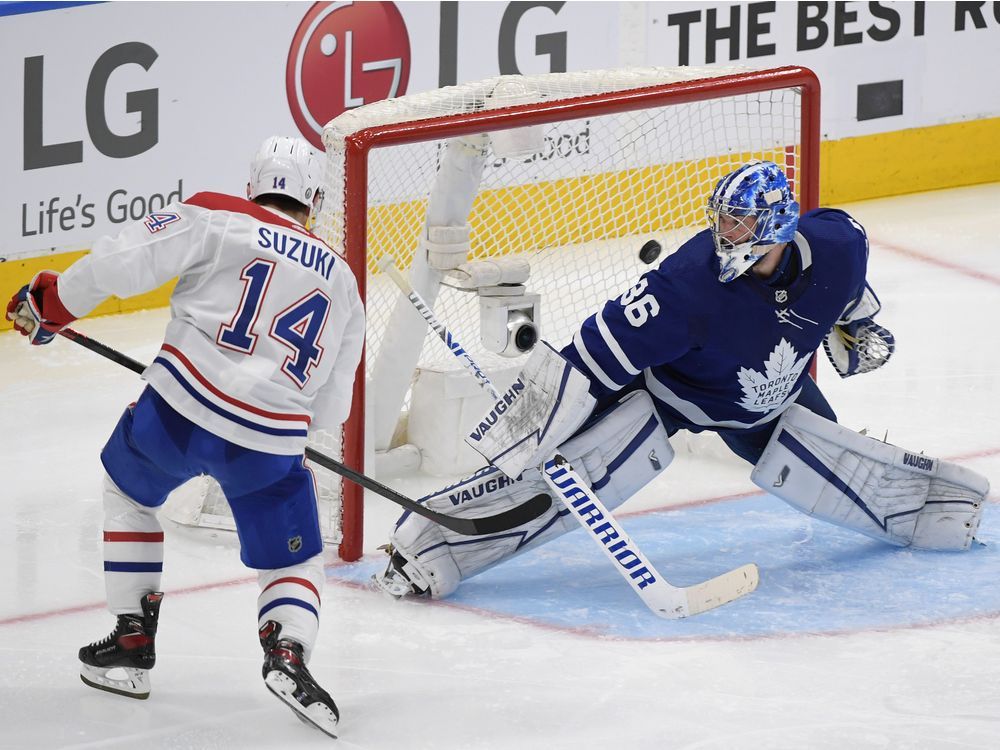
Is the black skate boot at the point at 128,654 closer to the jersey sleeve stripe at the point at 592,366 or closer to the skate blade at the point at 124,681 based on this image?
the skate blade at the point at 124,681

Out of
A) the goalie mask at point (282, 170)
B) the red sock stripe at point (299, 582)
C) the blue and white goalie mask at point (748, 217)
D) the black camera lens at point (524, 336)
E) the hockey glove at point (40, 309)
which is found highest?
the goalie mask at point (282, 170)

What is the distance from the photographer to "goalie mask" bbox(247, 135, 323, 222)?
3051 millimetres

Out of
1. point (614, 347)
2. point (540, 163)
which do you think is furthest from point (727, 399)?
point (540, 163)

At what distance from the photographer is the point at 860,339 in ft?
12.5

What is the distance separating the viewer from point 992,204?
7.11 metres

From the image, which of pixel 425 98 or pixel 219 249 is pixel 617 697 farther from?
pixel 425 98

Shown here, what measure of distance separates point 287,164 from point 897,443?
7.15 feet

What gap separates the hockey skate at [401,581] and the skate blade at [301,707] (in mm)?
661

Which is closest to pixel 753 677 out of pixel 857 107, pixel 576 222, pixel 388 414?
pixel 388 414

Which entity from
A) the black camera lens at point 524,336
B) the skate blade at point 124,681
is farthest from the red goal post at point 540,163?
the skate blade at point 124,681

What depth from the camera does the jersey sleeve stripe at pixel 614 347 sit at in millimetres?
3467

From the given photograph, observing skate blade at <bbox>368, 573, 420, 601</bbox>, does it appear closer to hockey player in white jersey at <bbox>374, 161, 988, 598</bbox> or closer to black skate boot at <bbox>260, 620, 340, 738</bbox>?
hockey player in white jersey at <bbox>374, 161, 988, 598</bbox>

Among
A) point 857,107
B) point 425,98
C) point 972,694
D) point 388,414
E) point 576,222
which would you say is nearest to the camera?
point 972,694

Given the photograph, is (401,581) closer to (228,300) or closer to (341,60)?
(228,300)
